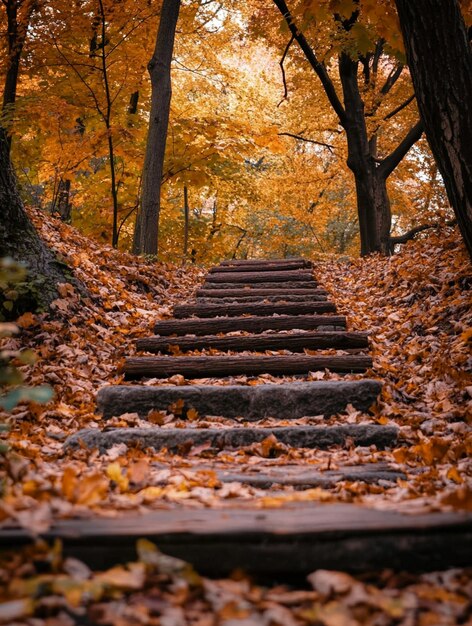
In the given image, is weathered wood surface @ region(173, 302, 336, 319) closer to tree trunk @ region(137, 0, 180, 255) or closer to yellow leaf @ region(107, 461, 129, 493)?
tree trunk @ region(137, 0, 180, 255)

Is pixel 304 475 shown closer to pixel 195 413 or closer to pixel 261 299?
pixel 195 413

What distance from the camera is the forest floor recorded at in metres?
1.35

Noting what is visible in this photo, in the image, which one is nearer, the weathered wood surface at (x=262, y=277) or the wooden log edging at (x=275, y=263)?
the weathered wood surface at (x=262, y=277)

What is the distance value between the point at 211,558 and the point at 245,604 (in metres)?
0.18

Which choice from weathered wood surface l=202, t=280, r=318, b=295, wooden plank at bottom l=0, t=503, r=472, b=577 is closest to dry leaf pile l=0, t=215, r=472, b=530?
wooden plank at bottom l=0, t=503, r=472, b=577

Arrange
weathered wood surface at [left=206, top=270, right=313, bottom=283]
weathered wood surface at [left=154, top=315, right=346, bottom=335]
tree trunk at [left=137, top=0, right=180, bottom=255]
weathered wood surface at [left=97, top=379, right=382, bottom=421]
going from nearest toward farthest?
weathered wood surface at [left=97, top=379, right=382, bottom=421], weathered wood surface at [left=154, top=315, right=346, bottom=335], weathered wood surface at [left=206, top=270, right=313, bottom=283], tree trunk at [left=137, top=0, right=180, bottom=255]

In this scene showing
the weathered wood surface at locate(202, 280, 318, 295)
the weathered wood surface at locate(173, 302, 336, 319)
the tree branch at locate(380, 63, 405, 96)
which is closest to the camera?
the weathered wood surface at locate(173, 302, 336, 319)

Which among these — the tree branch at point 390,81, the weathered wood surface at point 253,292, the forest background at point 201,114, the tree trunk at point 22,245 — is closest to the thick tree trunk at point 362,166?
the forest background at point 201,114

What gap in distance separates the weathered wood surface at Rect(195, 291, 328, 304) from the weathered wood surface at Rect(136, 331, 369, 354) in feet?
4.91

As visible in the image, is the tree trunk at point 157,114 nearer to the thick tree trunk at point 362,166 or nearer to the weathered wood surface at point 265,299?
the weathered wood surface at point 265,299

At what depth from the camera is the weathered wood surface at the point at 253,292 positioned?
6.64 meters

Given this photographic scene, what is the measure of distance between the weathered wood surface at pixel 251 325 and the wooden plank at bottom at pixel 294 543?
3629mm

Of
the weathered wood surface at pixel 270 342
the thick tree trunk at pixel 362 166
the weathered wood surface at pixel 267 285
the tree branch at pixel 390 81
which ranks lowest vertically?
the weathered wood surface at pixel 270 342

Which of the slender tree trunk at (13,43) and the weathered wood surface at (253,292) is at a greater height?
the slender tree trunk at (13,43)
